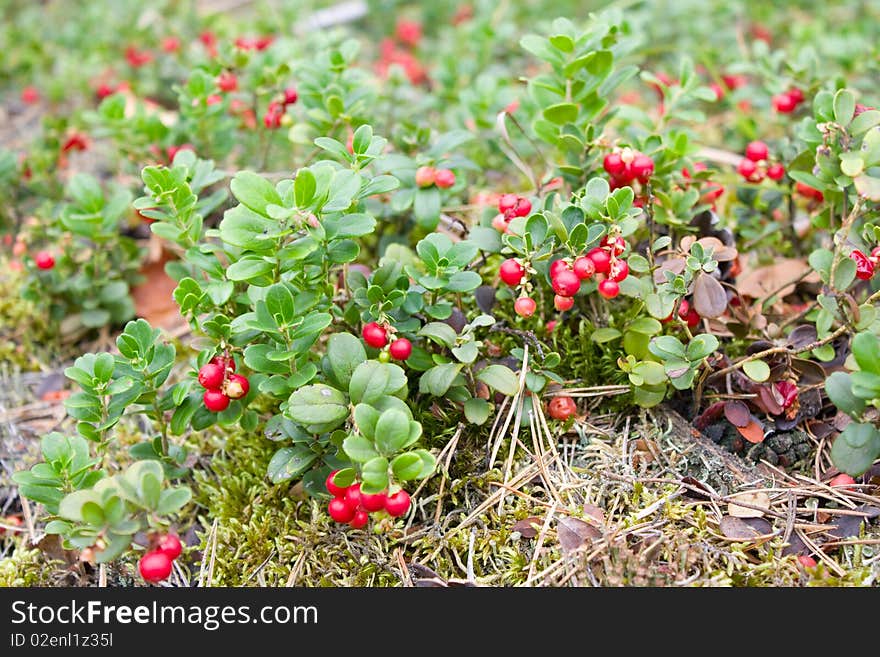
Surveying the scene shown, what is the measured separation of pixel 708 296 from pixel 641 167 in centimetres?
54

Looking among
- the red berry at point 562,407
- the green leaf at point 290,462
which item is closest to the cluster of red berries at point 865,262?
the red berry at point 562,407

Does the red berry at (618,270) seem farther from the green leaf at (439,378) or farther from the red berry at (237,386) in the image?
the red berry at (237,386)

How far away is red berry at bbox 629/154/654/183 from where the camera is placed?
2.77 m

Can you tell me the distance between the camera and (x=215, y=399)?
2.45m

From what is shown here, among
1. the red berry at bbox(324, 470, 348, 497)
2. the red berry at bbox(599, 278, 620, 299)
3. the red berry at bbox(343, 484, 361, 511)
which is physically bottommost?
the red berry at bbox(324, 470, 348, 497)

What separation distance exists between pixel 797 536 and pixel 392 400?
134 cm

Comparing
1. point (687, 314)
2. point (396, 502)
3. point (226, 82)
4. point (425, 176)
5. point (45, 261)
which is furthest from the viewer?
point (226, 82)

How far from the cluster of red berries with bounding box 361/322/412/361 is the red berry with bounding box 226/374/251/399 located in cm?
41

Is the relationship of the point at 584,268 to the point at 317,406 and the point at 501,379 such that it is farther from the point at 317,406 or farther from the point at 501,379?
the point at 317,406

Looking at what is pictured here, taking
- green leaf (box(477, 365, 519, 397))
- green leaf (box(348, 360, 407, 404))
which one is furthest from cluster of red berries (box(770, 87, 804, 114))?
green leaf (box(348, 360, 407, 404))

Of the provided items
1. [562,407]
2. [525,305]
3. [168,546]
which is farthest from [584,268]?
[168,546]

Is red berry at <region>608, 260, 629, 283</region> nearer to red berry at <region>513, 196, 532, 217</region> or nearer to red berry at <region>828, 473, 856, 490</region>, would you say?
red berry at <region>513, 196, 532, 217</region>

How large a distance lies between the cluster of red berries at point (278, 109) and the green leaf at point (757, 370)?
2.20 metres

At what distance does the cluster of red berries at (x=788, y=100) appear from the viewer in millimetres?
3361
